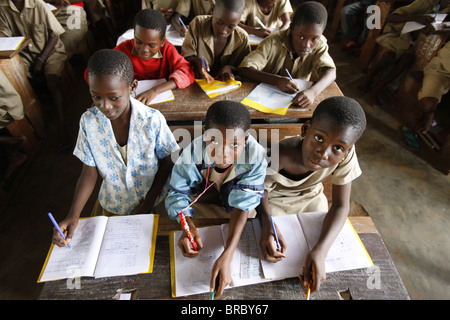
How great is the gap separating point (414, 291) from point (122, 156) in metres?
1.94

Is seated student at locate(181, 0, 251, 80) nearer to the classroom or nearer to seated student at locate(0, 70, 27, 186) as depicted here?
the classroom

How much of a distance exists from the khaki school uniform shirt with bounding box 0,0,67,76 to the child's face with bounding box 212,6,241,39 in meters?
1.80

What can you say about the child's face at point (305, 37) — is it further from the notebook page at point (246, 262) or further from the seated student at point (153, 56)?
the notebook page at point (246, 262)

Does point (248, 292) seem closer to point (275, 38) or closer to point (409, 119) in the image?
point (275, 38)

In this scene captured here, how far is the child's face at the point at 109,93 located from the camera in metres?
1.02

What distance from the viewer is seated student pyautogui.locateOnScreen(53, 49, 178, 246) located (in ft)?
3.40

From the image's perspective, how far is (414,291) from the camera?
169cm

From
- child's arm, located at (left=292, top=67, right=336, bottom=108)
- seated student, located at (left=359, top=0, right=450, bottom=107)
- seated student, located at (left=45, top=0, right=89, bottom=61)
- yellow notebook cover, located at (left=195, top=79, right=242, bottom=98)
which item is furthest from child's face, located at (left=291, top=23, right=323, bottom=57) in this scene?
seated student, located at (left=45, top=0, right=89, bottom=61)

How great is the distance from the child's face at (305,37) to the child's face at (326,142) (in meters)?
0.85

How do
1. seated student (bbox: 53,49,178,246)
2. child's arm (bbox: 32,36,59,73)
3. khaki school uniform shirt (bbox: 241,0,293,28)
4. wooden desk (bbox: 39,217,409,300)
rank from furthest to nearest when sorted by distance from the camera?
khaki school uniform shirt (bbox: 241,0,293,28) → child's arm (bbox: 32,36,59,73) → seated student (bbox: 53,49,178,246) → wooden desk (bbox: 39,217,409,300)

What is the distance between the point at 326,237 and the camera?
37.7 inches

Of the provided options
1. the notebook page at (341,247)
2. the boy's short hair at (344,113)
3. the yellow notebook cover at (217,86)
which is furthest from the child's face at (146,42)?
the notebook page at (341,247)

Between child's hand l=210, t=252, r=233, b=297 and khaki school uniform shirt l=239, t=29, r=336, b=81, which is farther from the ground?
khaki school uniform shirt l=239, t=29, r=336, b=81

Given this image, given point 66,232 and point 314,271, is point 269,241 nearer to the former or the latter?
point 314,271
